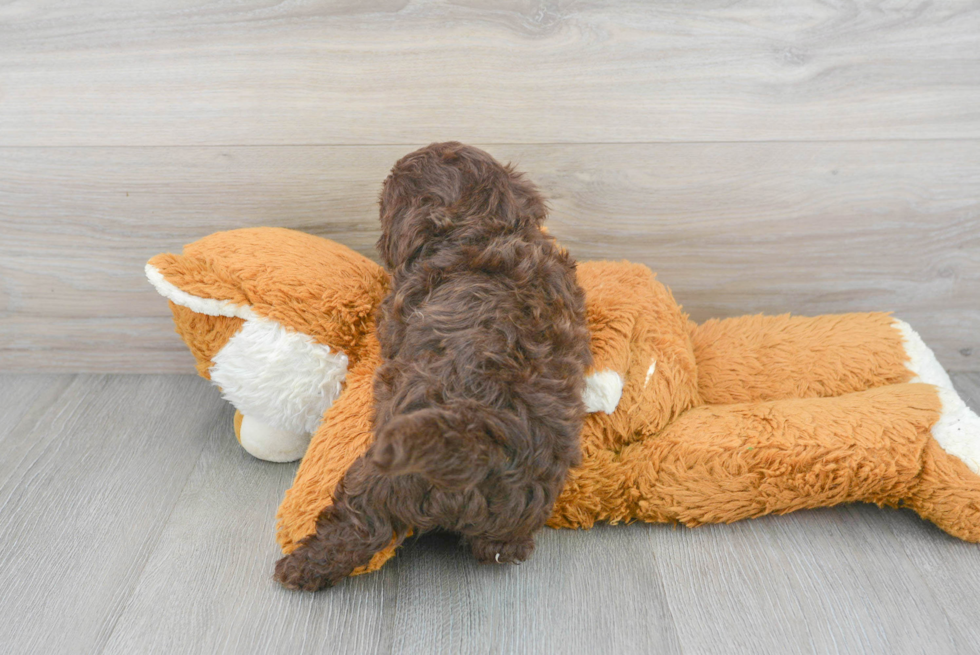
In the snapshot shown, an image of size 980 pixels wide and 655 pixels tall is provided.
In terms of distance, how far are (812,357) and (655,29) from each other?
51cm

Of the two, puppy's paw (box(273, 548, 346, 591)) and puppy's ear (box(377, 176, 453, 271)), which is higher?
puppy's ear (box(377, 176, 453, 271))

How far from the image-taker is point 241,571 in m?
0.79

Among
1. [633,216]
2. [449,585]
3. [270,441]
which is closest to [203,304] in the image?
[270,441]

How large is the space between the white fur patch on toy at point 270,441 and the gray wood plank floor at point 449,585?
0.02 metres

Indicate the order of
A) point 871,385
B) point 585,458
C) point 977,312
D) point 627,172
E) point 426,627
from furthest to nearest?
point 977,312, point 627,172, point 871,385, point 585,458, point 426,627

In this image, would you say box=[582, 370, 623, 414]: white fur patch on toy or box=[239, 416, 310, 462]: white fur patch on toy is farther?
box=[239, 416, 310, 462]: white fur patch on toy

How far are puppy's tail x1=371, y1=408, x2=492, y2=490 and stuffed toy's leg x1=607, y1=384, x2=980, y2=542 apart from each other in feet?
0.99

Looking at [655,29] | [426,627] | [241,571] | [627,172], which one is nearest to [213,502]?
[241,571]

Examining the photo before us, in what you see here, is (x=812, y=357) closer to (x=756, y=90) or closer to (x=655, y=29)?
(x=756, y=90)

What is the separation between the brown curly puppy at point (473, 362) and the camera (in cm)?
68

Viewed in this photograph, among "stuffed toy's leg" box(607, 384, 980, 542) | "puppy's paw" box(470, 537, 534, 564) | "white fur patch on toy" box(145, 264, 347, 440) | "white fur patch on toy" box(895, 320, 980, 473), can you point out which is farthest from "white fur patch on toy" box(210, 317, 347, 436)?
"white fur patch on toy" box(895, 320, 980, 473)

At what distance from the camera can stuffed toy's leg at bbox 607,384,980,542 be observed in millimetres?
824

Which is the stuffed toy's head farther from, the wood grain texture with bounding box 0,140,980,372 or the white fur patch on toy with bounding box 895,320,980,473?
the white fur patch on toy with bounding box 895,320,980,473

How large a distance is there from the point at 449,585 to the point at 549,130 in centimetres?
65
